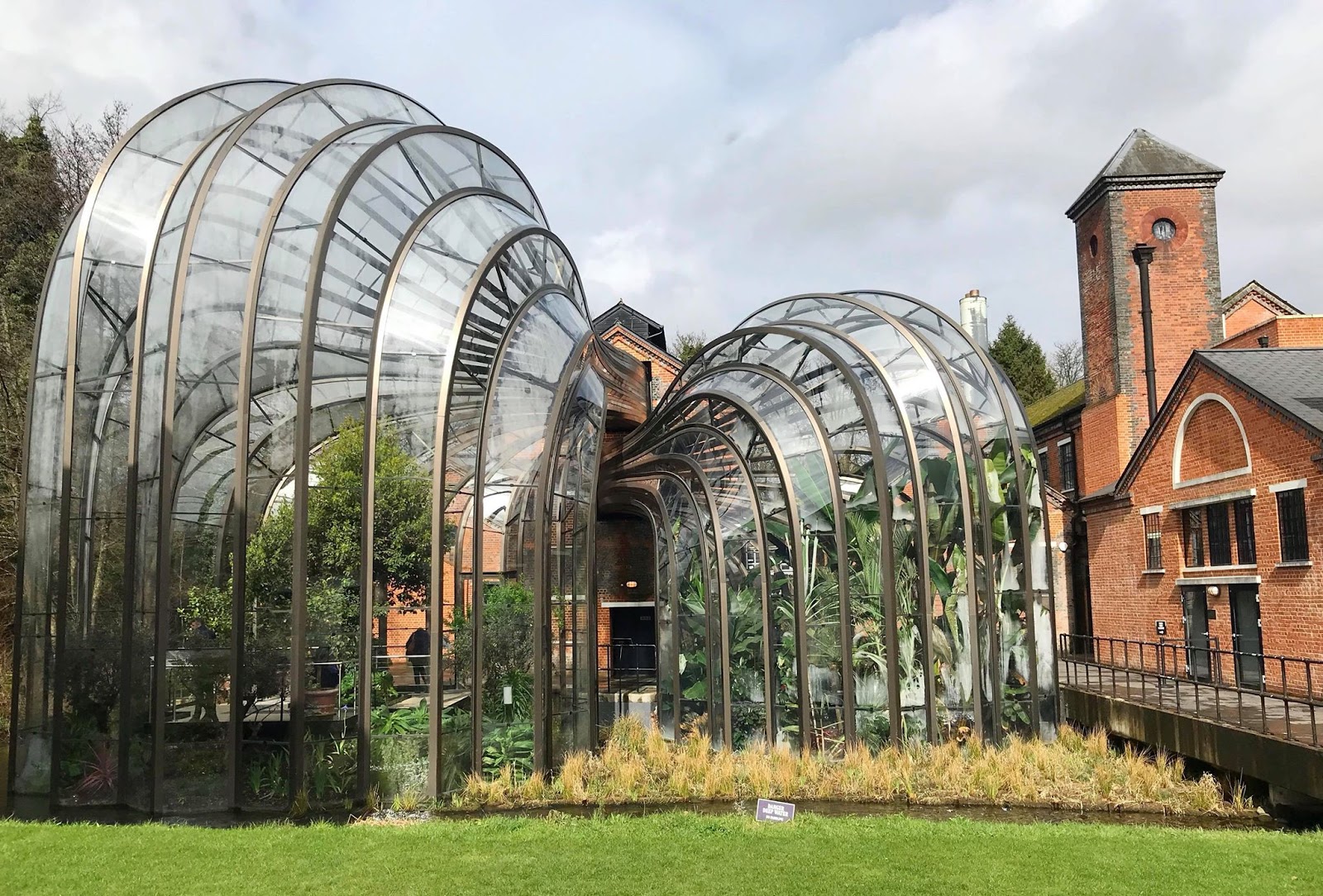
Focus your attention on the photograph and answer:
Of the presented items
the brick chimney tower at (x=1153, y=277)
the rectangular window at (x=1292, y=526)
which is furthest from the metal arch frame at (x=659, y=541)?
the brick chimney tower at (x=1153, y=277)

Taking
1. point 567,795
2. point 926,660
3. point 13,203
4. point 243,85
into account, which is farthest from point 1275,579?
point 13,203

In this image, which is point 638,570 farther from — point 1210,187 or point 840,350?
point 1210,187

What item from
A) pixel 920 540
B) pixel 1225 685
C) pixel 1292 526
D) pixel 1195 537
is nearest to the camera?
pixel 1225 685

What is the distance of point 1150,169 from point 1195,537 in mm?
10796

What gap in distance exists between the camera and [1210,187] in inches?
989

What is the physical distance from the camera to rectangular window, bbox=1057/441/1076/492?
2753 cm

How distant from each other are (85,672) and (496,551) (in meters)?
4.16

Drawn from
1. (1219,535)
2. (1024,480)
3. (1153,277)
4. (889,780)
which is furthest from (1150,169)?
→ (889,780)

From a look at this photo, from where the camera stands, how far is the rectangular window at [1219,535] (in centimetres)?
1711

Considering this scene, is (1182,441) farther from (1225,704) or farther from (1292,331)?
(1225,704)

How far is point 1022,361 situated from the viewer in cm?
4747

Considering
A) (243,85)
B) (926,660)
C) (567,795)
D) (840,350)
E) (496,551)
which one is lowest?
(567,795)

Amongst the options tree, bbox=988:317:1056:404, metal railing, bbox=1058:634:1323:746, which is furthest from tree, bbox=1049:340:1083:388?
metal railing, bbox=1058:634:1323:746

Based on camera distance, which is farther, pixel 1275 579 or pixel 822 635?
pixel 1275 579
